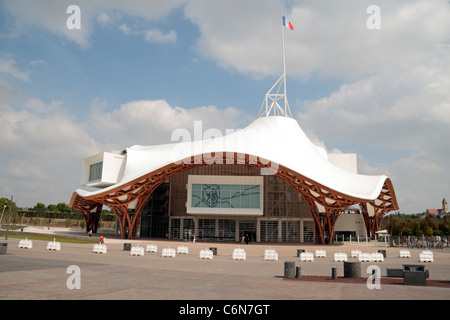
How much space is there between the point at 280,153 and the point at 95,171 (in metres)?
Answer: 31.0

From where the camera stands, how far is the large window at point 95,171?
5654 cm

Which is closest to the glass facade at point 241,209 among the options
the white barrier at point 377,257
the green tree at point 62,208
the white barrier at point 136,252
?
the white barrier at point 136,252

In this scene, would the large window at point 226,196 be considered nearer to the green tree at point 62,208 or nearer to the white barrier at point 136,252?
the white barrier at point 136,252

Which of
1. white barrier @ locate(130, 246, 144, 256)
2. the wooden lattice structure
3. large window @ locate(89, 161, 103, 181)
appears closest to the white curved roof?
the wooden lattice structure

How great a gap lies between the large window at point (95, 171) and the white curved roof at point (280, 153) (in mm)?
7301

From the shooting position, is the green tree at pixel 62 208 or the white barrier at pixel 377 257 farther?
the green tree at pixel 62 208

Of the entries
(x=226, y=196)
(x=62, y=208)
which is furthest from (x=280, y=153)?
(x=62, y=208)

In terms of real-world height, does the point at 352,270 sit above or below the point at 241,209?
below

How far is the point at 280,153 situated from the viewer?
41.7 meters

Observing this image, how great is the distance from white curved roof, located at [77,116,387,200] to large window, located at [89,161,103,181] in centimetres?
730

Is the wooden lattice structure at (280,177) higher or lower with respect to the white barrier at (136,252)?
higher

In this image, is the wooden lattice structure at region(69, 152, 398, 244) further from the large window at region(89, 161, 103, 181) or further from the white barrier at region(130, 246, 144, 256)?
the white barrier at region(130, 246, 144, 256)

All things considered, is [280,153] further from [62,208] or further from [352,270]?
[62,208]
